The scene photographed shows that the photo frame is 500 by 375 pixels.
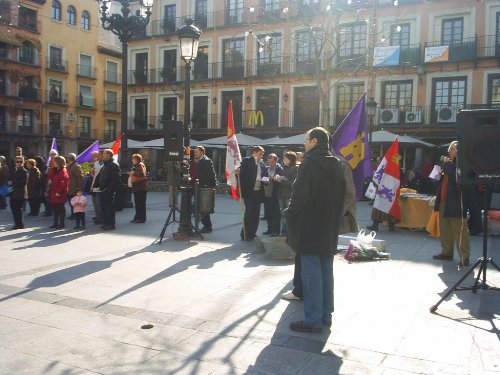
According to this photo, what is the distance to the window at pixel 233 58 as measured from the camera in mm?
32000

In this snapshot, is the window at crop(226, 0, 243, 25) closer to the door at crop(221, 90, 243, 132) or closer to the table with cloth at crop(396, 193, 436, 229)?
the door at crop(221, 90, 243, 132)

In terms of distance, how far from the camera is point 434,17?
26688mm

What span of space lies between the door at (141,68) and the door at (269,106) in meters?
9.34

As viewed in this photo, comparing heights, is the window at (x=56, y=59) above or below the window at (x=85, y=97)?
above

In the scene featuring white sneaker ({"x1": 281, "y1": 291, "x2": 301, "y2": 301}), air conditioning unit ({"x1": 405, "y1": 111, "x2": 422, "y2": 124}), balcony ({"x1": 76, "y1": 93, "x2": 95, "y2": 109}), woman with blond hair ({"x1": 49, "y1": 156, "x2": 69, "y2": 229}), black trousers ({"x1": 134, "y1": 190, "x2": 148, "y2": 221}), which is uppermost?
balcony ({"x1": 76, "y1": 93, "x2": 95, "y2": 109})

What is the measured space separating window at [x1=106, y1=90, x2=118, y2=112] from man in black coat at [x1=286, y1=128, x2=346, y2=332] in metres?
45.1

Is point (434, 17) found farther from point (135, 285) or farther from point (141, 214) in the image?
point (135, 285)

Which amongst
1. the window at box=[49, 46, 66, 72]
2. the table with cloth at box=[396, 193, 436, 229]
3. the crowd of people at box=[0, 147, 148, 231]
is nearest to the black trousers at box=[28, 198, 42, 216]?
the crowd of people at box=[0, 147, 148, 231]

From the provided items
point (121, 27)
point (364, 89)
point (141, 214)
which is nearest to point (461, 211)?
point (141, 214)

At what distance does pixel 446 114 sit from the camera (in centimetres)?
2581

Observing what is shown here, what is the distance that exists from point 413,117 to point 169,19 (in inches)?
731

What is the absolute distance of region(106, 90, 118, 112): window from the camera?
153 ft

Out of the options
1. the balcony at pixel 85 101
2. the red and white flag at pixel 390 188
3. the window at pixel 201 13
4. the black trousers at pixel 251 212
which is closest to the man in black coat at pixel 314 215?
the black trousers at pixel 251 212

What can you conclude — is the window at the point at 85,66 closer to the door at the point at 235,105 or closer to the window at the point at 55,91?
the window at the point at 55,91
